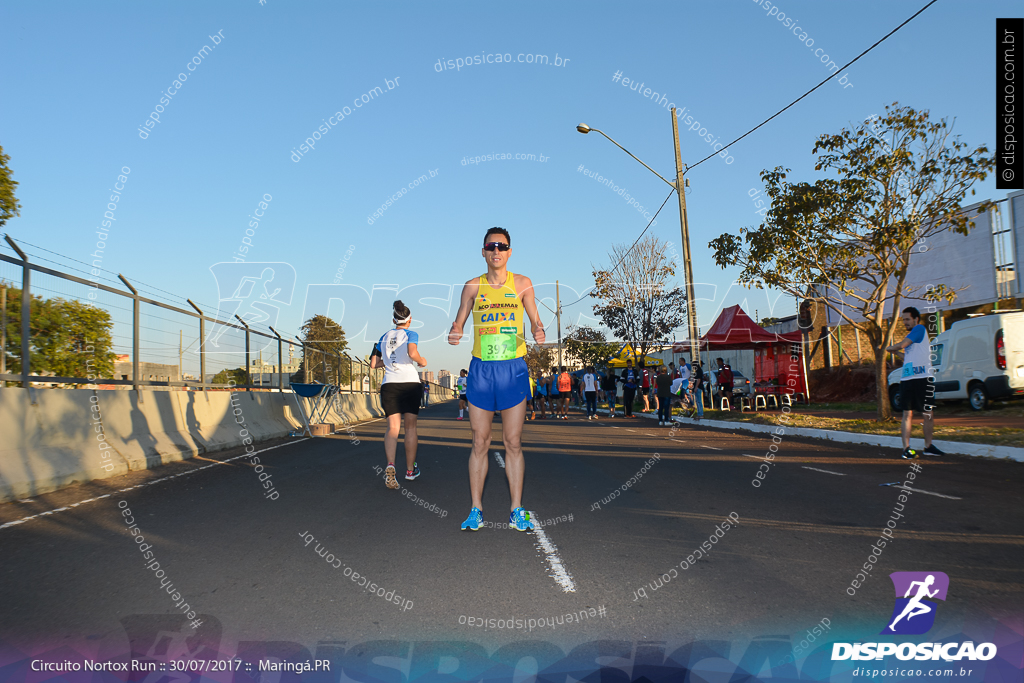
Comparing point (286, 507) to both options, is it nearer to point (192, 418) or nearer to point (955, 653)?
point (955, 653)

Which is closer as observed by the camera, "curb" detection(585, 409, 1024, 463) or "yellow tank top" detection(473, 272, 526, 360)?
"yellow tank top" detection(473, 272, 526, 360)

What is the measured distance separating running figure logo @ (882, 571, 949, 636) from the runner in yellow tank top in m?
2.51

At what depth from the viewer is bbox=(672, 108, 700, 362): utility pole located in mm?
19766

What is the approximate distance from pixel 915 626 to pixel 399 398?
554cm

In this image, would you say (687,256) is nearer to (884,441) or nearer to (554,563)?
(884,441)

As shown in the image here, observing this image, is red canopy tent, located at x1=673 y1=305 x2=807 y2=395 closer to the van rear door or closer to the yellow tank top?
the van rear door

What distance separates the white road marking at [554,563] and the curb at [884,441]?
23.8ft

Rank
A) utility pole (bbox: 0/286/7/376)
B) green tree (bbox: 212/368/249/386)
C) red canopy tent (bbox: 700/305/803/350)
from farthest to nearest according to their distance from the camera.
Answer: red canopy tent (bbox: 700/305/803/350)
green tree (bbox: 212/368/249/386)
utility pole (bbox: 0/286/7/376)

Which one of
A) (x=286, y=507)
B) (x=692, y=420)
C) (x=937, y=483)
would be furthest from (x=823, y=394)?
(x=286, y=507)

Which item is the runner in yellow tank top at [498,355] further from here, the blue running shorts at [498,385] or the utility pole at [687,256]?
the utility pole at [687,256]

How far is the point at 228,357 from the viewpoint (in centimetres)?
1462

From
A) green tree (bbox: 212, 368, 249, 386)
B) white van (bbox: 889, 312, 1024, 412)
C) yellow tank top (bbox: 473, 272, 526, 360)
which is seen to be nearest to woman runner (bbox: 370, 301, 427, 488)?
yellow tank top (bbox: 473, 272, 526, 360)

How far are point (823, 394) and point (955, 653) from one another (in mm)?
27453

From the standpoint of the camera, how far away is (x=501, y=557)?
14.6 feet
